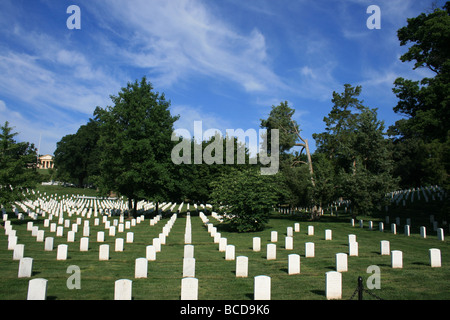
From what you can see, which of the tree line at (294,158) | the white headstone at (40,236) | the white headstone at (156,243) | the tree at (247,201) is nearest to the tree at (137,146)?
the tree line at (294,158)

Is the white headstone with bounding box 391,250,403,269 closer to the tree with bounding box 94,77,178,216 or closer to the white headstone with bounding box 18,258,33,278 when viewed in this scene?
the white headstone with bounding box 18,258,33,278

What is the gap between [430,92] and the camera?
2445 centimetres

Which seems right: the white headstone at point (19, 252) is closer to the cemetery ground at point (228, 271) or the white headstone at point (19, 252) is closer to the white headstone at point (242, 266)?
the cemetery ground at point (228, 271)

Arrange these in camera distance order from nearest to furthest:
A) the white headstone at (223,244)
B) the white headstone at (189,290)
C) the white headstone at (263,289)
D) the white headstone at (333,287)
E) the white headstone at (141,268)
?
the white headstone at (189,290) < the white headstone at (263,289) < the white headstone at (333,287) < the white headstone at (141,268) < the white headstone at (223,244)

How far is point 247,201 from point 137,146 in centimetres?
1388

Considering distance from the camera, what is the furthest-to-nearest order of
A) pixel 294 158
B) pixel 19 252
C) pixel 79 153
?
pixel 79 153, pixel 294 158, pixel 19 252

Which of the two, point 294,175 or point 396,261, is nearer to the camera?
point 396,261

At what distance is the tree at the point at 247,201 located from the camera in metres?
23.3

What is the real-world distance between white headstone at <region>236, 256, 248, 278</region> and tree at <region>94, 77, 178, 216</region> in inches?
862

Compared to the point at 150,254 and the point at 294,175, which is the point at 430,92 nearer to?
the point at 294,175

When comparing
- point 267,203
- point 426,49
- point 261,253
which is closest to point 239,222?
point 267,203

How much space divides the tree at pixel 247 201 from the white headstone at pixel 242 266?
39.8 ft

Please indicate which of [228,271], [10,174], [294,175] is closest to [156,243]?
[228,271]

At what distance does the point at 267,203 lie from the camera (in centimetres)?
2327
